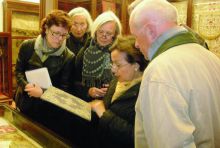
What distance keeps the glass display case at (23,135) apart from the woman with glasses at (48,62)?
0.90ft

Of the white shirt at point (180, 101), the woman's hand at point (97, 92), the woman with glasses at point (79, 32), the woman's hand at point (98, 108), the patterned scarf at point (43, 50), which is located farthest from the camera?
the woman with glasses at point (79, 32)

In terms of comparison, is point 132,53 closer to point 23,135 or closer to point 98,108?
point 98,108

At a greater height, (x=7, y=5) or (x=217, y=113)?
(x=7, y=5)

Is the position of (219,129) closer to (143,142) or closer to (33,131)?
(143,142)

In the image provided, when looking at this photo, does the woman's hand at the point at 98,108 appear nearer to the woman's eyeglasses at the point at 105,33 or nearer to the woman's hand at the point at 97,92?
the woman's hand at the point at 97,92

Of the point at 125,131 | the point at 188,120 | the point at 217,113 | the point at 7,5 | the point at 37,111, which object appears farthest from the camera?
the point at 7,5

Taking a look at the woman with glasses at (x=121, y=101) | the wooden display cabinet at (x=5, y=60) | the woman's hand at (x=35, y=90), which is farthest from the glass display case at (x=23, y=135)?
the wooden display cabinet at (x=5, y=60)

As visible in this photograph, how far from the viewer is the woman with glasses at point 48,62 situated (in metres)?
2.46

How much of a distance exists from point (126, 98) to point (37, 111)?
98cm

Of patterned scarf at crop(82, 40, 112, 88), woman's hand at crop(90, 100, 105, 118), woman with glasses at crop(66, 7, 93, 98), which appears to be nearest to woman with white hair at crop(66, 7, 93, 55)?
woman with glasses at crop(66, 7, 93, 98)

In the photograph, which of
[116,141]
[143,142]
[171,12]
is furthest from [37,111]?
[171,12]

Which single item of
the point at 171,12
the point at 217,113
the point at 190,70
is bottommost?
the point at 217,113

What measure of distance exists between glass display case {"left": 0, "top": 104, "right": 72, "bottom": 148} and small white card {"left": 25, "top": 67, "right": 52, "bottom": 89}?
263 mm

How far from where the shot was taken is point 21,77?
8.25 feet
